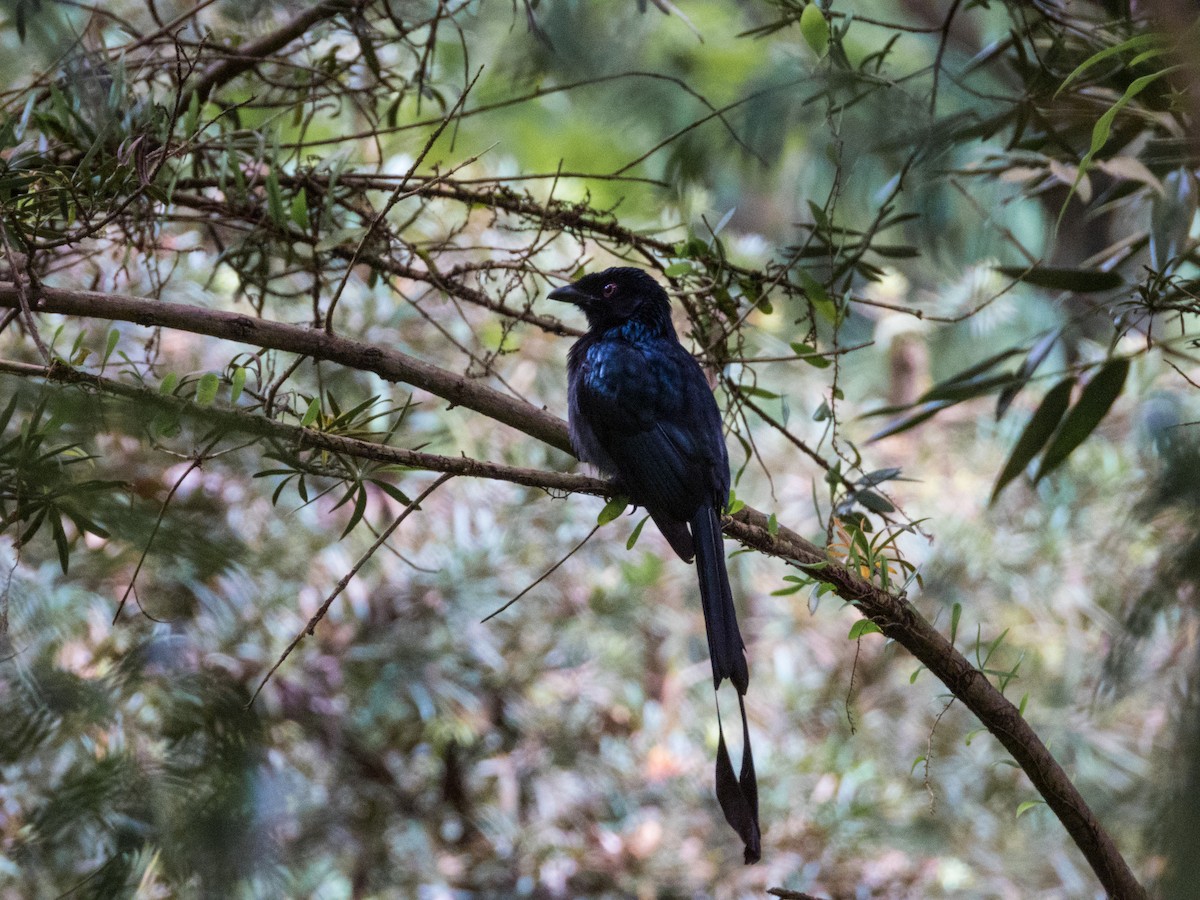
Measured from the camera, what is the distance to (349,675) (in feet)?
12.5

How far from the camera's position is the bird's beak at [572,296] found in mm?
2840

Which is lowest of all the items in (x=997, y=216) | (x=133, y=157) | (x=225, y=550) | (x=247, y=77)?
(x=225, y=550)

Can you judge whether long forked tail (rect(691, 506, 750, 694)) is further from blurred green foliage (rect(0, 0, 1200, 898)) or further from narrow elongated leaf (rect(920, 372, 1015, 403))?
narrow elongated leaf (rect(920, 372, 1015, 403))

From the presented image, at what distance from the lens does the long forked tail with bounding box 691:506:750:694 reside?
6.26 feet

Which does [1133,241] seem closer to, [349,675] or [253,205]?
[253,205]

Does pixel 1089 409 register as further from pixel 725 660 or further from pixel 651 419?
pixel 725 660

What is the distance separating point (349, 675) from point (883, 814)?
2276 mm

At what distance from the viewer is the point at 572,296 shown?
9.62 feet

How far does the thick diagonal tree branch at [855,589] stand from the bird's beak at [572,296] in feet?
3.89

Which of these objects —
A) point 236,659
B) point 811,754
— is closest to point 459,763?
point 236,659

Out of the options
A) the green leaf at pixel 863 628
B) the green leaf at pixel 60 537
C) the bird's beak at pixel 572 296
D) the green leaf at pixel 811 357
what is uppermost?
the bird's beak at pixel 572 296

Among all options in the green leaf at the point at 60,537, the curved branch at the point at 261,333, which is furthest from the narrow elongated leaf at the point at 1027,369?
the green leaf at the point at 60,537

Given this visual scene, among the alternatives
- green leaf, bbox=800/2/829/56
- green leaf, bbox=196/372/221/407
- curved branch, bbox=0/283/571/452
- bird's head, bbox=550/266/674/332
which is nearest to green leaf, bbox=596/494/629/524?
curved branch, bbox=0/283/571/452

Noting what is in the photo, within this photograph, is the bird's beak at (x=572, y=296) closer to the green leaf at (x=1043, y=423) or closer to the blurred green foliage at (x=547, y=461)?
the blurred green foliage at (x=547, y=461)
